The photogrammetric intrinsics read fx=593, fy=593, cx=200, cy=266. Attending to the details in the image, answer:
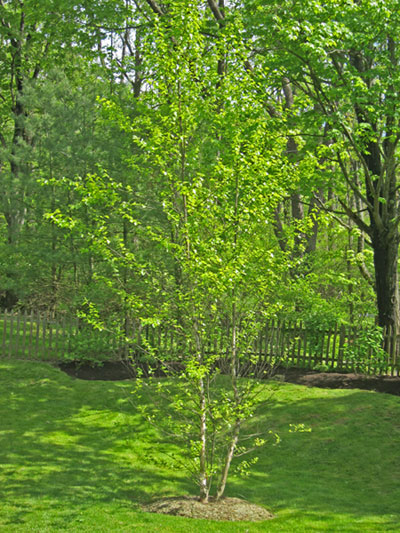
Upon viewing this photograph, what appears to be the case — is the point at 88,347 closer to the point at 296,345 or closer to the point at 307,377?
the point at 296,345

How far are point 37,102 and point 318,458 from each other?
1454cm

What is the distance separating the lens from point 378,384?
15.0 m

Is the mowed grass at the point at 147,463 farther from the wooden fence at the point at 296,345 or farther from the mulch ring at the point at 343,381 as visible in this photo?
the wooden fence at the point at 296,345

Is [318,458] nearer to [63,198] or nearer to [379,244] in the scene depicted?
[379,244]

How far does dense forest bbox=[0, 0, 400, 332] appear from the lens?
8.50 meters

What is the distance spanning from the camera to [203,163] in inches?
506

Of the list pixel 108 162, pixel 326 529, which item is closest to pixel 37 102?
pixel 108 162

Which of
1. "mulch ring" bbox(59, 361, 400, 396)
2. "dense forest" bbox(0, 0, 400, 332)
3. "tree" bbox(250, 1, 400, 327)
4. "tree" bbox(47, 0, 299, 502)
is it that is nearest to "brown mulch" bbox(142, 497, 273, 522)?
"tree" bbox(47, 0, 299, 502)

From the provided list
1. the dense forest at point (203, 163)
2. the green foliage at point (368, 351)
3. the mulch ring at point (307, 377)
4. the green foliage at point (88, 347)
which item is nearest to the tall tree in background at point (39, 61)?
the dense forest at point (203, 163)

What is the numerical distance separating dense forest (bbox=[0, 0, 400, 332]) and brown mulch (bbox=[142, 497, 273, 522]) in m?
2.44

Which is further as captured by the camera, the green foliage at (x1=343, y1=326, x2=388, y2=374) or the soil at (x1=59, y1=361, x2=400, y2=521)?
the green foliage at (x1=343, y1=326, x2=388, y2=374)

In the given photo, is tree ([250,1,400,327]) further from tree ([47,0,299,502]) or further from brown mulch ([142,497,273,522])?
brown mulch ([142,497,273,522])

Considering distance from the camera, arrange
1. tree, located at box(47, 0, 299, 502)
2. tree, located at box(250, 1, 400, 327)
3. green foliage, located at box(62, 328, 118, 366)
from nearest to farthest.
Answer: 1. tree, located at box(47, 0, 299, 502)
2. tree, located at box(250, 1, 400, 327)
3. green foliage, located at box(62, 328, 118, 366)

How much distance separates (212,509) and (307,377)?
8.10m
